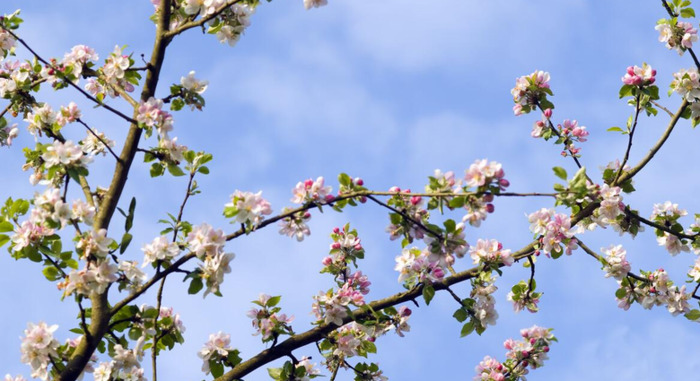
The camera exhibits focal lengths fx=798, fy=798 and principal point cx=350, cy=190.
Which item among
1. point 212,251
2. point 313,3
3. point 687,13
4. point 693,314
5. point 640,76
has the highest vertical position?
point 687,13

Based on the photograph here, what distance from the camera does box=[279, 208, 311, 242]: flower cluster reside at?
470 centimetres

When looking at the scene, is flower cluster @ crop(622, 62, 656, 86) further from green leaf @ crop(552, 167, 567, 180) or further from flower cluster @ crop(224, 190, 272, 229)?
flower cluster @ crop(224, 190, 272, 229)

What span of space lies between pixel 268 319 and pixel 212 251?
1143mm

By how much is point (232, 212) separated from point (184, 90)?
1333 millimetres

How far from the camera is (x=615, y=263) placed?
592 cm

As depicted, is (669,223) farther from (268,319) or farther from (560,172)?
(268,319)

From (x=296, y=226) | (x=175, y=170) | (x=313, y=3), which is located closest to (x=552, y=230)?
(x=296, y=226)

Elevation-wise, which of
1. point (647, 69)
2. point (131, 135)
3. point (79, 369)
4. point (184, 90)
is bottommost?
point (79, 369)

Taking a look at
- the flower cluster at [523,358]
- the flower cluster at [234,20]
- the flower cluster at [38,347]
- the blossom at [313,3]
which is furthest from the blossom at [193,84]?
the flower cluster at [523,358]

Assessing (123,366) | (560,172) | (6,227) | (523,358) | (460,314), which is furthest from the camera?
(523,358)

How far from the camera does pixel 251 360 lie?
522cm

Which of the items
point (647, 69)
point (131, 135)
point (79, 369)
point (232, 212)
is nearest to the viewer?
point (232, 212)

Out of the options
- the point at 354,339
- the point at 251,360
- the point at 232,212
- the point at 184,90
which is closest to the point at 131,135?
the point at 184,90

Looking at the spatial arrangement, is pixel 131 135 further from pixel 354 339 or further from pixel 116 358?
pixel 354 339
